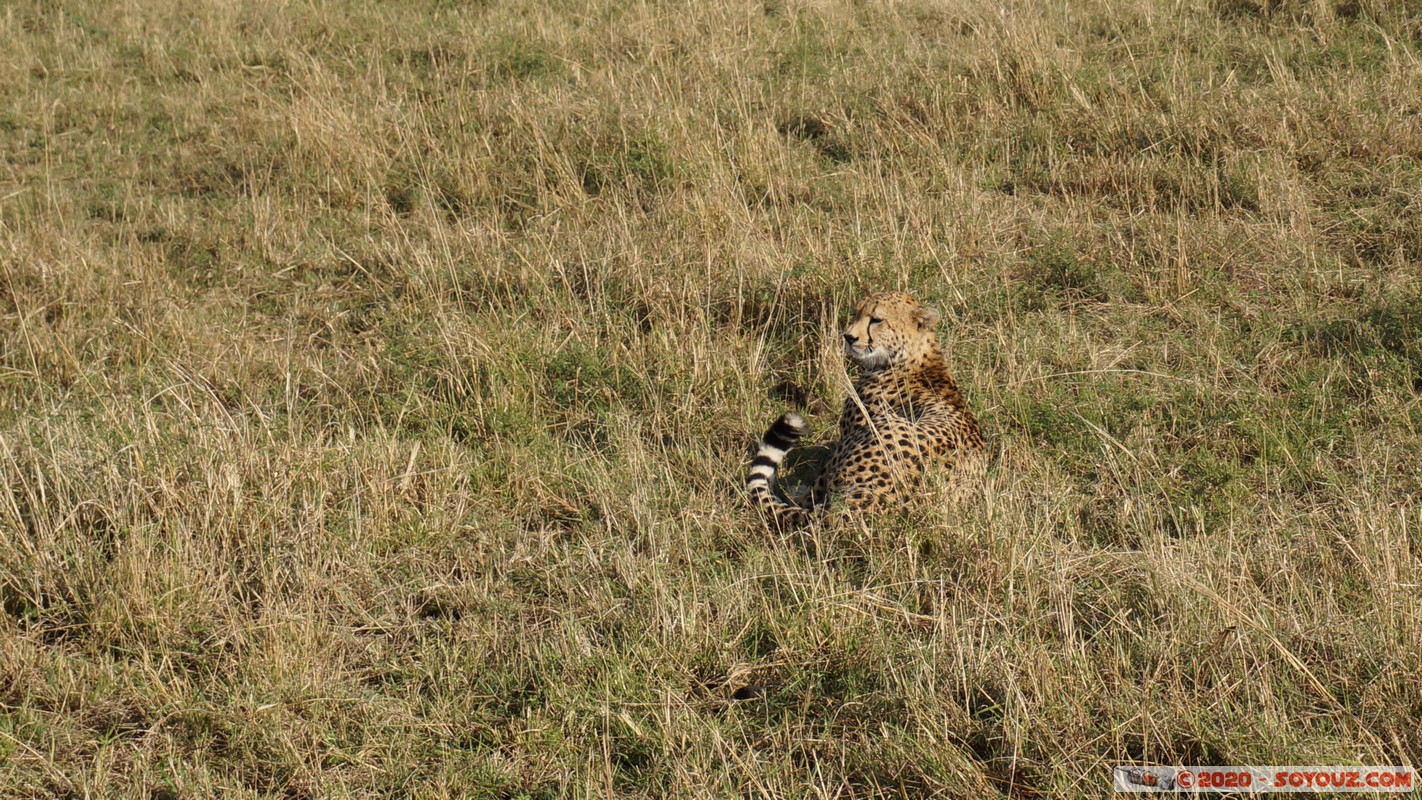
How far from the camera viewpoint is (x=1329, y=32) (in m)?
7.10

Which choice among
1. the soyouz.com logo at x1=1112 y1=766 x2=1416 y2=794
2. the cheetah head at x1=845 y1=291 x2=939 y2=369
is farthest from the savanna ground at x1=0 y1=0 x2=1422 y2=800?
the cheetah head at x1=845 y1=291 x2=939 y2=369

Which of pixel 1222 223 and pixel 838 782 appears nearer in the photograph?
pixel 838 782

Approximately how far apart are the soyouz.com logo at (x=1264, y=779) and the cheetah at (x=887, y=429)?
1.25 meters

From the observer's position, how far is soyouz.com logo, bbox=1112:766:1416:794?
2664 mm

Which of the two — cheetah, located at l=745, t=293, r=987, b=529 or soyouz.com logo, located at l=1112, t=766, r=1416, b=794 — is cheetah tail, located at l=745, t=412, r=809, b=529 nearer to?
cheetah, located at l=745, t=293, r=987, b=529

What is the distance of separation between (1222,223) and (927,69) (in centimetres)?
195

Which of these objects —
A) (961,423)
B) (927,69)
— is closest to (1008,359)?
(961,423)

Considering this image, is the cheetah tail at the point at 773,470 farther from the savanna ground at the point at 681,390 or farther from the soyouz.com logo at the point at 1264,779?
the soyouz.com logo at the point at 1264,779

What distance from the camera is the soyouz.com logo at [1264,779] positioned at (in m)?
2.66

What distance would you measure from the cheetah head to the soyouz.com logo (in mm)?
2312

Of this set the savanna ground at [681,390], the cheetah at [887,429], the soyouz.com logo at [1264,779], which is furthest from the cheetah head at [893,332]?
the soyouz.com logo at [1264,779]

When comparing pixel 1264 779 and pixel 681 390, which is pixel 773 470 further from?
pixel 1264 779

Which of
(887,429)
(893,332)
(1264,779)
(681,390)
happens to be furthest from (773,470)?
(1264,779)

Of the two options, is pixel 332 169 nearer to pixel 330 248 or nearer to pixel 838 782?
pixel 330 248
